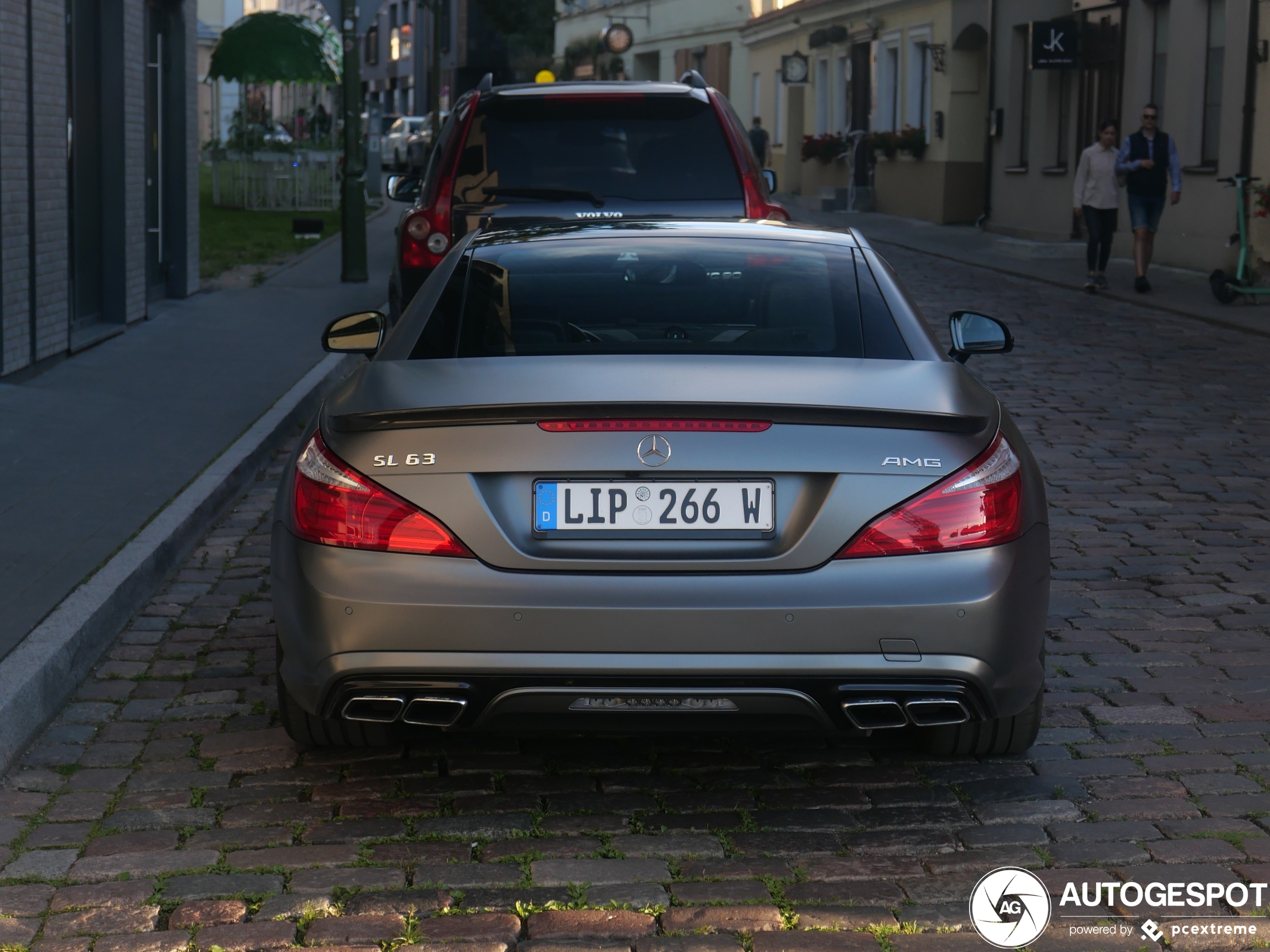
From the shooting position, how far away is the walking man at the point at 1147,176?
19.0m

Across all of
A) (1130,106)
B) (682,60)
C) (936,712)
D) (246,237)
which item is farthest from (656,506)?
(682,60)

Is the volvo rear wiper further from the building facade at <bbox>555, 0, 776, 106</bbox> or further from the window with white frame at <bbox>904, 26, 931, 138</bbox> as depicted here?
the building facade at <bbox>555, 0, 776, 106</bbox>

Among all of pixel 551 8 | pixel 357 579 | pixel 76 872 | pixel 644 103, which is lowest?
pixel 76 872

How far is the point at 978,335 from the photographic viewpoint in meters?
5.37

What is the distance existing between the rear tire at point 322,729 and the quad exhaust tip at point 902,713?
1257 millimetres

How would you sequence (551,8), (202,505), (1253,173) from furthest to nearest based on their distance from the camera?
(551,8)
(1253,173)
(202,505)

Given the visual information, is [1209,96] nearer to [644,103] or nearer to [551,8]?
[644,103]

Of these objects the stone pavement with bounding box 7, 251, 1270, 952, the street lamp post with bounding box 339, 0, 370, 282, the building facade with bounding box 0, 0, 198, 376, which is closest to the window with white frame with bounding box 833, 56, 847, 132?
the street lamp post with bounding box 339, 0, 370, 282

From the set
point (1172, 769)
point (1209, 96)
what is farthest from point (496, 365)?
point (1209, 96)

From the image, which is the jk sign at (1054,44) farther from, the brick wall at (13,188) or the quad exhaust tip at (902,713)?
the quad exhaust tip at (902,713)

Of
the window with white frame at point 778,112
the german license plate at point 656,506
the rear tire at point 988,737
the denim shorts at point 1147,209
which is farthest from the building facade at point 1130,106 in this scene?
the german license plate at point 656,506

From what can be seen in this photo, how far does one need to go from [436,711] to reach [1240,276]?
14.9 metres

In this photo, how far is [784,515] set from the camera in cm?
383

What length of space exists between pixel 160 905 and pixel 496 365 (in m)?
1.45
